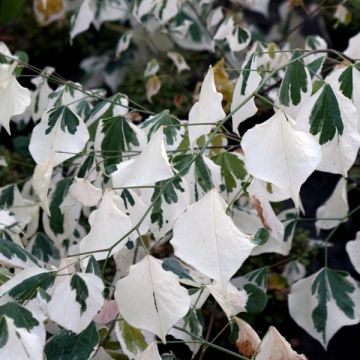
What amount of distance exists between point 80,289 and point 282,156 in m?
0.25

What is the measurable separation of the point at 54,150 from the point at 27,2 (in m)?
2.01

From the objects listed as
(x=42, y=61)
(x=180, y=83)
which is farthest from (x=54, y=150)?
(x=42, y=61)

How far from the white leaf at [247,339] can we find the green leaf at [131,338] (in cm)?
14

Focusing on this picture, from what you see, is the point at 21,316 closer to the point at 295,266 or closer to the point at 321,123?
the point at 321,123

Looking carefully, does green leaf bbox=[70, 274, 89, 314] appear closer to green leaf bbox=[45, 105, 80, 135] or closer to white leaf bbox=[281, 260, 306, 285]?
green leaf bbox=[45, 105, 80, 135]

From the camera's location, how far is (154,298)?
73cm

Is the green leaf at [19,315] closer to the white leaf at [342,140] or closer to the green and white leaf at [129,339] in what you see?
the green and white leaf at [129,339]

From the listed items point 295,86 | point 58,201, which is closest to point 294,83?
point 295,86

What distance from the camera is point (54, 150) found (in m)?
0.96

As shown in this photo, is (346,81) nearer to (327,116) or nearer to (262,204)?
(327,116)

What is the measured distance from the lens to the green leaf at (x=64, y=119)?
3.20ft

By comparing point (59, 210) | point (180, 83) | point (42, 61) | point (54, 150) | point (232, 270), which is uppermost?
point (232, 270)

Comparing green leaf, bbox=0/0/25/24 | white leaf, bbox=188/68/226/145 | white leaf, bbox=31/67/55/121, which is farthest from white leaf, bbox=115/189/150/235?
green leaf, bbox=0/0/25/24

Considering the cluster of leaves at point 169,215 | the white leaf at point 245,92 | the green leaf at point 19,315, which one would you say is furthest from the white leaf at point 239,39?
the green leaf at point 19,315
